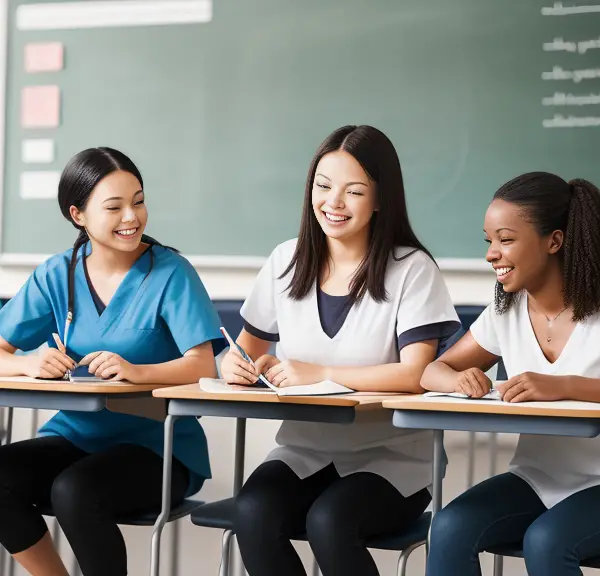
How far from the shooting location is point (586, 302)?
195 cm

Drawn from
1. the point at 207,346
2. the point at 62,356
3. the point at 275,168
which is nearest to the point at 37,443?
the point at 62,356

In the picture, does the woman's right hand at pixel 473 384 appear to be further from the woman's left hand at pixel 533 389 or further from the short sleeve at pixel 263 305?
the short sleeve at pixel 263 305

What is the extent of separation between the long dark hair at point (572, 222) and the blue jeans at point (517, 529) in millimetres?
372

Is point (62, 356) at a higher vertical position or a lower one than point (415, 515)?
higher

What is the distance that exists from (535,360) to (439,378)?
0.19 meters

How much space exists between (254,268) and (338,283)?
1232 mm

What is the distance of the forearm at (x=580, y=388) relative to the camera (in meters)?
1.77

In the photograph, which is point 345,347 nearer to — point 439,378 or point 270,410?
point 439,378


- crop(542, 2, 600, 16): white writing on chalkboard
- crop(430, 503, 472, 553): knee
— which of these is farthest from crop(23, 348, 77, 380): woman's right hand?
crop(542, 2, 600, 16): white writing on chalkboard

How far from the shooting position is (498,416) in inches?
65.2

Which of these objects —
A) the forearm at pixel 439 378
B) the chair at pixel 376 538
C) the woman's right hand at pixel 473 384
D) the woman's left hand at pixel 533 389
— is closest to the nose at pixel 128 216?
the chair at pixel 376 538


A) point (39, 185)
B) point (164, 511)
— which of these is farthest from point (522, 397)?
point (39, 185)

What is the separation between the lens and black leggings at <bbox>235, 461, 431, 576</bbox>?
1.89 m

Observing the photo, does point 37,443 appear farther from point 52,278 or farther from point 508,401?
point 508,401
